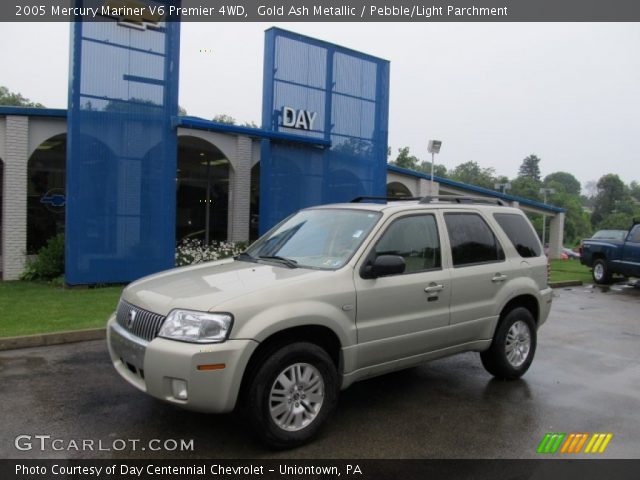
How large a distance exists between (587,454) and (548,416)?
74 centimetres

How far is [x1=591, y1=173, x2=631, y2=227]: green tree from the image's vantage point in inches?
3455

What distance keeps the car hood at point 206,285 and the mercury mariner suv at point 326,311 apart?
0.5 inches

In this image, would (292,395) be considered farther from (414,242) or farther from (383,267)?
(414,242)

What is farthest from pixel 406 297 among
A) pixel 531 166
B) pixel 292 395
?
pixel 531 166

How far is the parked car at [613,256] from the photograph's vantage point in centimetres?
1590

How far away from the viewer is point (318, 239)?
5125mm

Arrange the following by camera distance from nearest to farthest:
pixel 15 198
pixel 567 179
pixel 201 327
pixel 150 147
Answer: pixel 201 327 < pixel 150 147 < pixel 15 198 < pixel 567 179

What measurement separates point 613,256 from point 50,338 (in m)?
15.3

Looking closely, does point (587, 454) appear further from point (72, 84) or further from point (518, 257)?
point (72, 84)

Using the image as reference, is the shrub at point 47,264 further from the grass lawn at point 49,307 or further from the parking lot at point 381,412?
the parking lot at point 381,412

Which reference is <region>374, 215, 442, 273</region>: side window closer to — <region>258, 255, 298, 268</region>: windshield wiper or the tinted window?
<region>258, 255, 298, 268</region>: windshield wiper

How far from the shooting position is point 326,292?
4.32 meters

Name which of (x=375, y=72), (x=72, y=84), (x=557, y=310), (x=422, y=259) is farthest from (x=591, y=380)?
(x=375, y=72)

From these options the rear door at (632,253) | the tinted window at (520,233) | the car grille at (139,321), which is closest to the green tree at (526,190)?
the rear door at (632,253)
